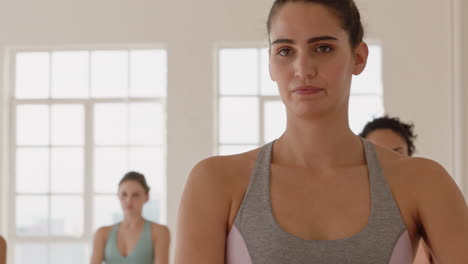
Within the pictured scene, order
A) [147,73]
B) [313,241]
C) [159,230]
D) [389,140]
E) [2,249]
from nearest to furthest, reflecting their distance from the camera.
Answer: [313,241] → [389,140] → [2,249] → [159,230] → [147,73]

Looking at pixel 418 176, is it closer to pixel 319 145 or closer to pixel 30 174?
pixel 319 145

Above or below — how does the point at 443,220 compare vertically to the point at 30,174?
above

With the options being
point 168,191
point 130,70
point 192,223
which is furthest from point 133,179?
point 192,223

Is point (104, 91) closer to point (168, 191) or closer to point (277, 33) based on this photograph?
point (168, 191)

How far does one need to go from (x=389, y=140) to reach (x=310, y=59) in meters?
1.50

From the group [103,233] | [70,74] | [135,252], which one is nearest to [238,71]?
[70,74]

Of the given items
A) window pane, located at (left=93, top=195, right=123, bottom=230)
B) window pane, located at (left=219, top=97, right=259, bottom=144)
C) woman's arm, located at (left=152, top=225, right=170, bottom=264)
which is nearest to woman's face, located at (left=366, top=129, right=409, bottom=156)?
woman's arm, located at (left=152, top=225, right=170, bottom=264)

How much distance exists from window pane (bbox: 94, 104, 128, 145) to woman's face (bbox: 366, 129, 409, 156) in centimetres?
585

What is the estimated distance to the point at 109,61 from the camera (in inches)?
322

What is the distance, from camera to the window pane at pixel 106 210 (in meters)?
8.20

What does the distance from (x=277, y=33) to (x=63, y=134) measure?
7507 mm

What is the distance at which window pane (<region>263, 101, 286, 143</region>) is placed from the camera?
8.01 m

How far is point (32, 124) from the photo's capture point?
8344 millimetres

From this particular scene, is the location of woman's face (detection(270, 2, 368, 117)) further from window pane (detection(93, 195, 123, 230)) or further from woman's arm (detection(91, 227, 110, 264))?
window pane (detection(93, 195, 123, 230))
